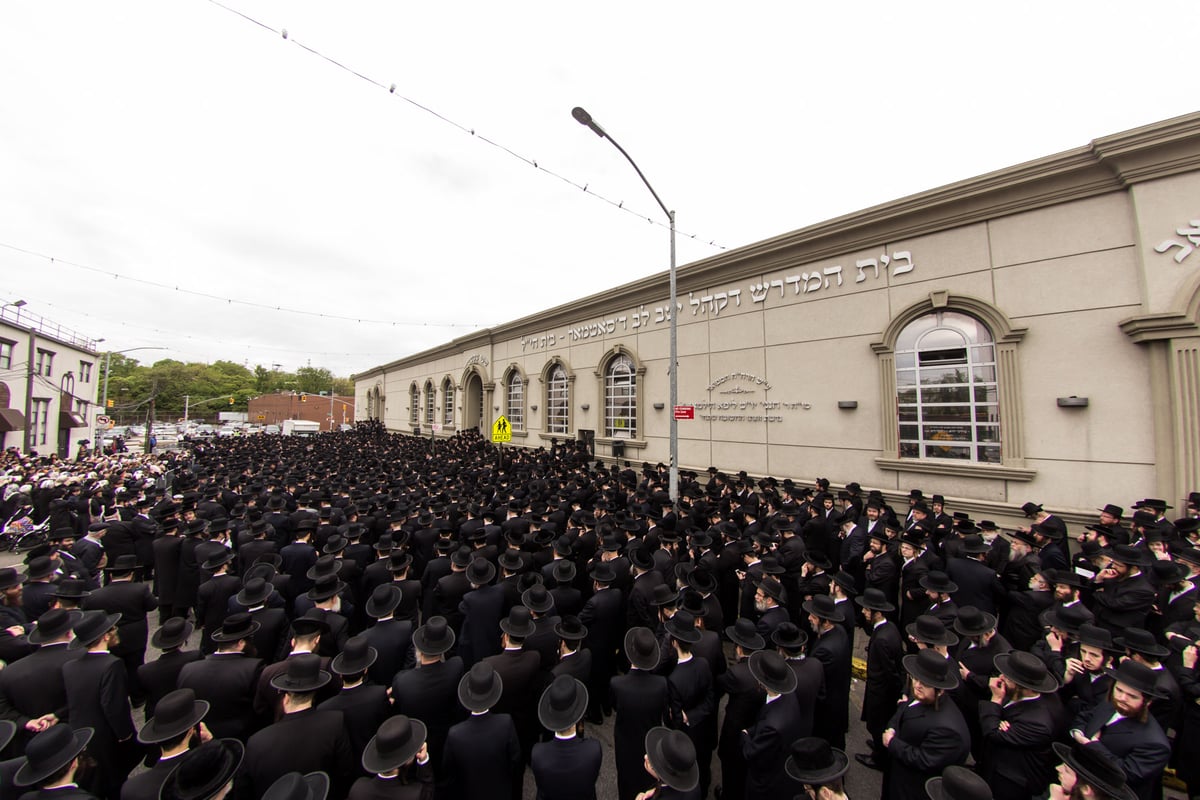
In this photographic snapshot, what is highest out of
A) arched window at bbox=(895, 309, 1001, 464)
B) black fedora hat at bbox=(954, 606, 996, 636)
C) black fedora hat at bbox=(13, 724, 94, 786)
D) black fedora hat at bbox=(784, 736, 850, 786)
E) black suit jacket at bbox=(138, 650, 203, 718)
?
arched window at bbox=(895, 309, 1001, 464)

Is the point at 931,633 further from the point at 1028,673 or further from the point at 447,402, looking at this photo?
the point at 447,402

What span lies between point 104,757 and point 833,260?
45.4ft

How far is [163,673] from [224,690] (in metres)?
0.71

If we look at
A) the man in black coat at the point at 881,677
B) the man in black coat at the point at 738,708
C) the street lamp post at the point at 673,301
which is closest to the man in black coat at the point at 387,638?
the man in black coat at the point at 738,708

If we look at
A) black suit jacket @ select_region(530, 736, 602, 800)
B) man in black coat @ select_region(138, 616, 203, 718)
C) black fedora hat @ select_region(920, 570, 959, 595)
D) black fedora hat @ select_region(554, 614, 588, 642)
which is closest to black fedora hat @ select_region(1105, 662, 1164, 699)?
black fedora hat @ select_region(920, 570, 959, 595)

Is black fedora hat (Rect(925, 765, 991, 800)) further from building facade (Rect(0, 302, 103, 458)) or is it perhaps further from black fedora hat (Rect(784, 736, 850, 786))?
building facade (Rect(0, 302, 103, 458))

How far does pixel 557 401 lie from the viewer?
68.6ft

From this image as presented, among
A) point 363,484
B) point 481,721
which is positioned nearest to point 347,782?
point 481,721

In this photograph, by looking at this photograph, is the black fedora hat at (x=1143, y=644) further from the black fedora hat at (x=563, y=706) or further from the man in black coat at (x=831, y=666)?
the black fedora hat at (x=563, y=706)

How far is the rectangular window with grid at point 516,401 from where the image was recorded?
76.5ft

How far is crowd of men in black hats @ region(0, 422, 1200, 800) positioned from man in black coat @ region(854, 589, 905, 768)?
2 cm

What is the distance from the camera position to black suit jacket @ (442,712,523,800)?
116 inches

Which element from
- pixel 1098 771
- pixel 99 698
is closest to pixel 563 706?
pixel 1098 771

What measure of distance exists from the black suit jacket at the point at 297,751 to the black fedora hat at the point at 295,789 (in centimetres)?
46
